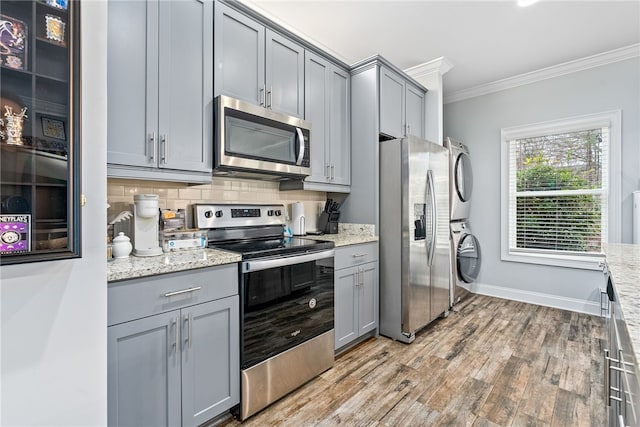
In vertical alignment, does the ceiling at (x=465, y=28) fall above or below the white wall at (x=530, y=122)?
above

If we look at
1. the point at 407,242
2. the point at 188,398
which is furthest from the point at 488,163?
the point at 188,398

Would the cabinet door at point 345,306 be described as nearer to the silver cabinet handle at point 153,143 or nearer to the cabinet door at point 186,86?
the cabinet door at point 186,86

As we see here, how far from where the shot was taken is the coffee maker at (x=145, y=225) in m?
1.62

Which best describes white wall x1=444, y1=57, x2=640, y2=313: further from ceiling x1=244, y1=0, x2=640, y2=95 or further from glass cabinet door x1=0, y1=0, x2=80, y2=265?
glass cabinet door x1=0, y1=0, x2=80, y2=265

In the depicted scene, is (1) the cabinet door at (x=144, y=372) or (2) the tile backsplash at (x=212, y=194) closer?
(1) the cabinet door at (x=144, y=372)

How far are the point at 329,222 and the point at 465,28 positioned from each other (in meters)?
2.19

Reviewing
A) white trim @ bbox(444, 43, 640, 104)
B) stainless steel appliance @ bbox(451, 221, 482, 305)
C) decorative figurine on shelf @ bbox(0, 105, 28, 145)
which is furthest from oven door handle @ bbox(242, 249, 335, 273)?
white trim @ bbox(444, 43, 640, 104)

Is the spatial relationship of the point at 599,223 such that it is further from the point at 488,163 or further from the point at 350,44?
the point at 350,44

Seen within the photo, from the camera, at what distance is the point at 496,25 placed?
2.74 metres

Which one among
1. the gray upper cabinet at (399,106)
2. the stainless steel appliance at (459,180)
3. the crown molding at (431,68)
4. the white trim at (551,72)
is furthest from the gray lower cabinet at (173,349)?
the white trim at (551,72)

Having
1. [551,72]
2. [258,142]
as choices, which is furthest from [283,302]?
[551,72]

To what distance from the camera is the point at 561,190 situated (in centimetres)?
361

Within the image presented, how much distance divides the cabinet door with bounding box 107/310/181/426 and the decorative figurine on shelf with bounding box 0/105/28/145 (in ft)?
2.50

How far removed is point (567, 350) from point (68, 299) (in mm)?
3400
